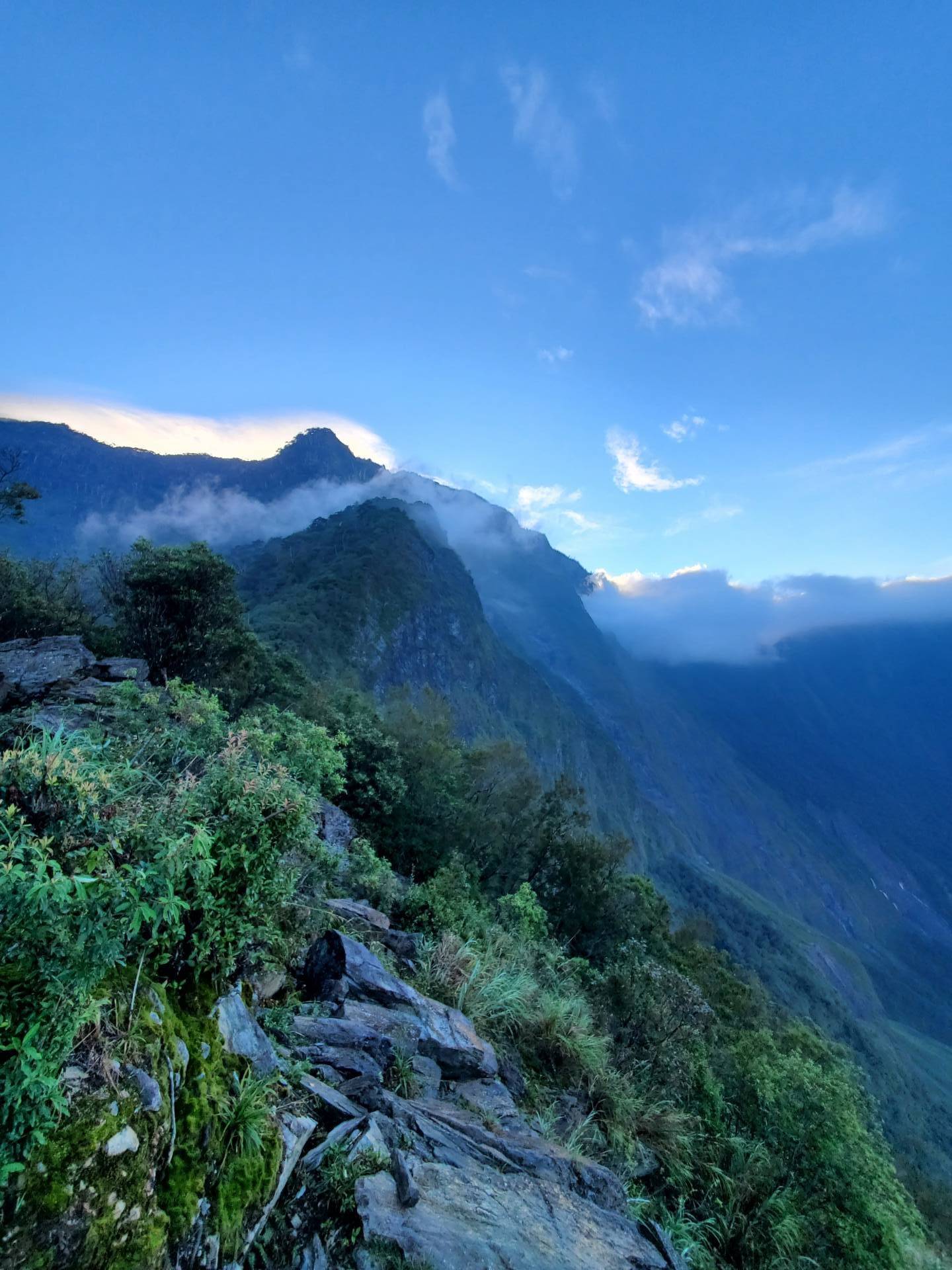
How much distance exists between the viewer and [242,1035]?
4301 millimetres

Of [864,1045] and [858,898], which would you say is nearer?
[864,1045]

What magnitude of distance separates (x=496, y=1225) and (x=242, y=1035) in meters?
2.48

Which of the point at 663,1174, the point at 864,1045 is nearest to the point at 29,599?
the point at 663,1174

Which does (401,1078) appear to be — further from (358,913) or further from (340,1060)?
(358,913)

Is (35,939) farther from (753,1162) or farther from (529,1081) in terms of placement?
(753,1162)

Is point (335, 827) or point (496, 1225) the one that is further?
point (335, 827)

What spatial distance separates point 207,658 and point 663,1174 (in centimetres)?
2129

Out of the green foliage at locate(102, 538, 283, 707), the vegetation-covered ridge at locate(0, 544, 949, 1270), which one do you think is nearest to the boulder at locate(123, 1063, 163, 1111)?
the vegetation-covered ridge at locate(0, 544, 949, 1270)

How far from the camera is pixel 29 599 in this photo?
22.5 m

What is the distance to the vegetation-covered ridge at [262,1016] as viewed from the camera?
2.72 m

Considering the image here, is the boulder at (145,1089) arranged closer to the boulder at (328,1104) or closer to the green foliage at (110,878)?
the green foliage at (110,878)

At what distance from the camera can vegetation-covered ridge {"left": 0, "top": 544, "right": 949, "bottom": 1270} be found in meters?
2.72

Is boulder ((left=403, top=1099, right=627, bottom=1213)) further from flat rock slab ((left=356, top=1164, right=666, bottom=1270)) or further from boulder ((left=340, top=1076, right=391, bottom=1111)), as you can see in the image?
boulder ((left=340, top=1076, right=391, bottom=1111))

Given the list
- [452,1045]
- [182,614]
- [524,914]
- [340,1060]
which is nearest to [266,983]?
[340,1060]
